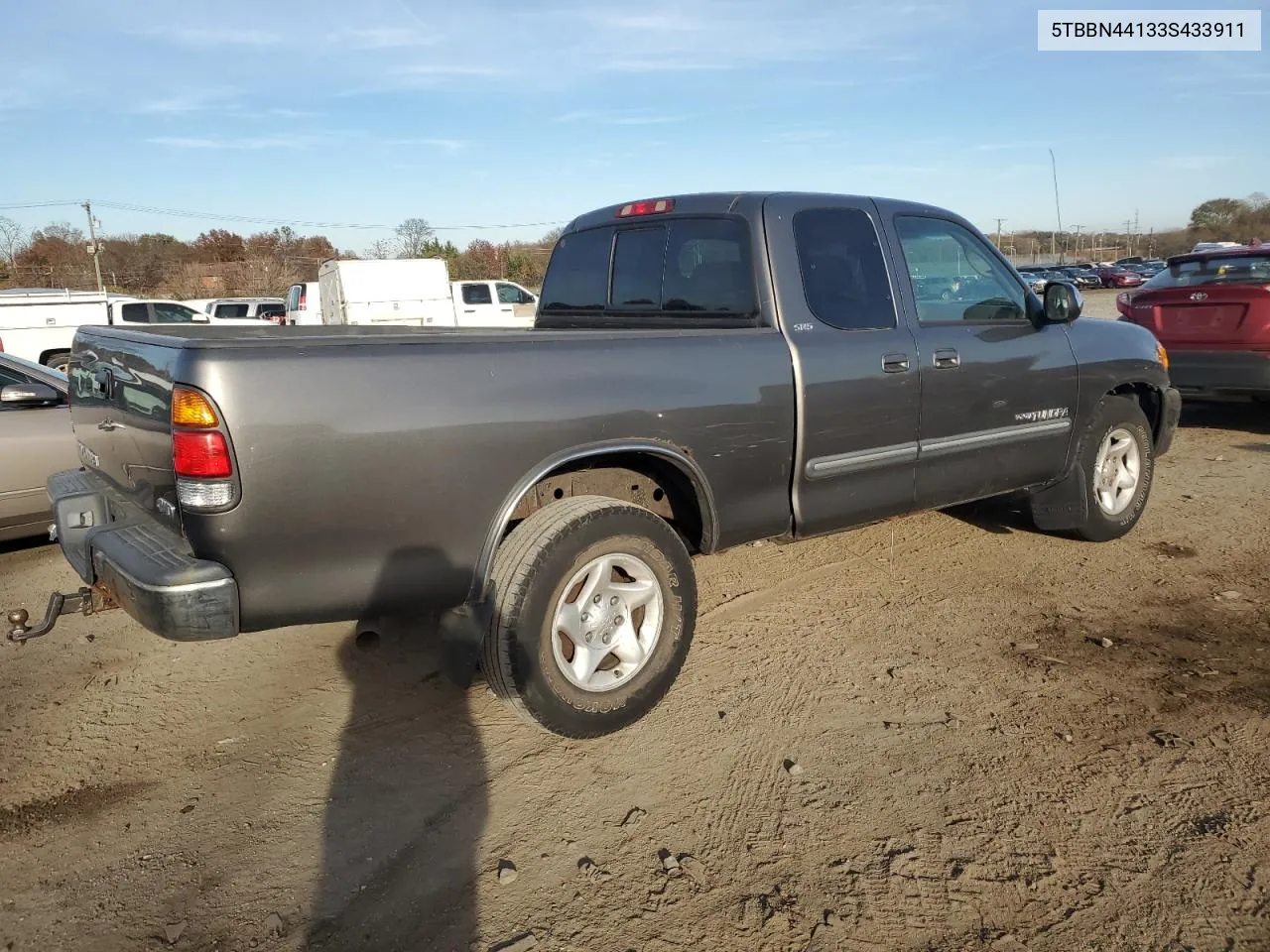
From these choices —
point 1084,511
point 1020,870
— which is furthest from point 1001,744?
point 1084,511

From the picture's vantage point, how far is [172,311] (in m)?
20.4

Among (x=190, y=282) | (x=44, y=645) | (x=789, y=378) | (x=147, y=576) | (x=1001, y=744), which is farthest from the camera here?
(x=190, y=282)

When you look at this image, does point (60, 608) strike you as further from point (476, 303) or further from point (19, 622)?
point (476, 303)

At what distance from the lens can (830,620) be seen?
173 inches

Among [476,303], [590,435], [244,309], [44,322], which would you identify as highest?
[244,309]

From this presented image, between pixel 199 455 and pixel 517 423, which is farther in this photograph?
pixel 517 423

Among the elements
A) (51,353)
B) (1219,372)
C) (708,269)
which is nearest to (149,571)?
(708,269)

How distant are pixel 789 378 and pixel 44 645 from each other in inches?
144

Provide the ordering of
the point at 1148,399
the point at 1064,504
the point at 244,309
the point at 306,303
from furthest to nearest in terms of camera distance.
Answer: the point at 244,309, the point at 306,303, the point at 1148,399, the point at 1064,504

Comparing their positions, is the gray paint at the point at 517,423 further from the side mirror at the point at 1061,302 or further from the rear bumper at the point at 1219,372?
the rear bumper at the point at 1219,372

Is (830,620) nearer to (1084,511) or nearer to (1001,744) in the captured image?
(1001,744)

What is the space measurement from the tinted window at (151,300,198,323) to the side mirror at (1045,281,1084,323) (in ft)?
62.2

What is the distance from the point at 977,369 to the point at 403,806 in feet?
10.5

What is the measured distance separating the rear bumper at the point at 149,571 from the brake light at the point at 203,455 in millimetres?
276
